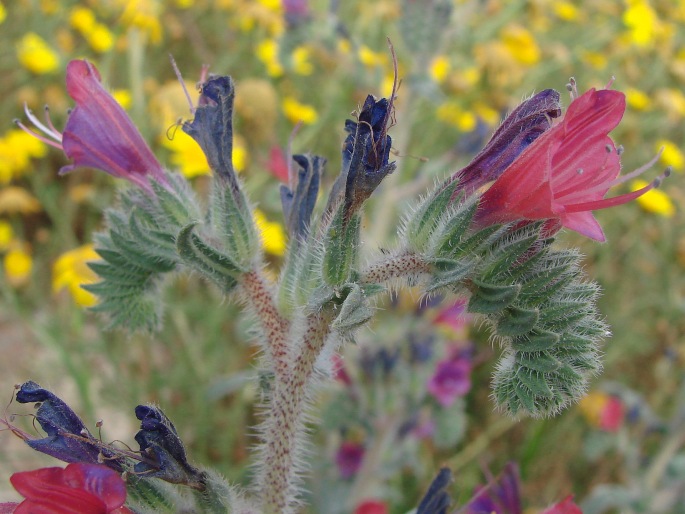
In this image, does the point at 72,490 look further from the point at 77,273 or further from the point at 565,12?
the point at 565,12

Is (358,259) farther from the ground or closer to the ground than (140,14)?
closer to the ground

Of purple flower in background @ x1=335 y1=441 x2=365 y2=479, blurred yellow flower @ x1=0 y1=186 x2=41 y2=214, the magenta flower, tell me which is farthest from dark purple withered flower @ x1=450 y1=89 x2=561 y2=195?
blurred yellow flower @ x1=0 y1=186 x2=41 y2=214

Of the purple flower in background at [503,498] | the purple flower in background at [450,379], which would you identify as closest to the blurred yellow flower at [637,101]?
the purple flower in background at [450,379]

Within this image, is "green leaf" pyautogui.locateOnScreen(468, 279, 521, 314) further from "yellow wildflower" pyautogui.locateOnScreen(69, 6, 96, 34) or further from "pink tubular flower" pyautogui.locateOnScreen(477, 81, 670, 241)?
"yellow wildflower" pyautogui.locateOnScreen(69, 6, 96, 34)

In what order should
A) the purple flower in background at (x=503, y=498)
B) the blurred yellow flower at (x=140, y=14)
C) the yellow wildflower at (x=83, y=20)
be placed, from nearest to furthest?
1. the purple flower in background at (x=503, y=498)
2. the blurred yellow flower at (x=140, y=14)
3. the yellow wildflower at (x=83, y=20)

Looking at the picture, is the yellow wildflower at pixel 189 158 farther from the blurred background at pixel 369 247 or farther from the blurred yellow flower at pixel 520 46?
the blurred yellow flower at pixel 520 46

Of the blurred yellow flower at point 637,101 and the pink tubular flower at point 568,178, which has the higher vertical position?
the blurred yellow flower at point 637,101

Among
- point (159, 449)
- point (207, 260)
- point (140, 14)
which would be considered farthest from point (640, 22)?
point (159, 449)
